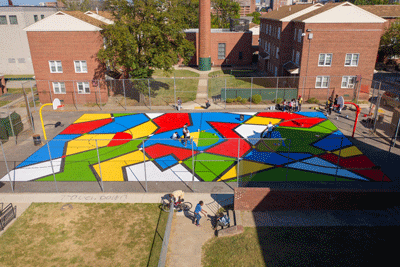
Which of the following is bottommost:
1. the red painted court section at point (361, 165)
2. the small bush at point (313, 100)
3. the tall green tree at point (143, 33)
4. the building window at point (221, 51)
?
the red painted court section at point (361, 165)

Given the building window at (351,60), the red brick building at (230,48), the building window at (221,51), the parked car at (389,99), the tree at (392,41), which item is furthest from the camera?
the building window at (221,51)

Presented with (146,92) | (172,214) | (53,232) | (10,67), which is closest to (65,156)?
(53,232)

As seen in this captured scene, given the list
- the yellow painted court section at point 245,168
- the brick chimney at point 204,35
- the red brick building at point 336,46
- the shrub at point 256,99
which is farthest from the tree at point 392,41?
the yellow painted court section at point 245,168

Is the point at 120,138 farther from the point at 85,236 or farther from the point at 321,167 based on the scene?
the point at 321,167

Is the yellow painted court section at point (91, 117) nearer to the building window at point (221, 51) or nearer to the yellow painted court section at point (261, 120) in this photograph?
the yellow painted court section at point (261, 120)

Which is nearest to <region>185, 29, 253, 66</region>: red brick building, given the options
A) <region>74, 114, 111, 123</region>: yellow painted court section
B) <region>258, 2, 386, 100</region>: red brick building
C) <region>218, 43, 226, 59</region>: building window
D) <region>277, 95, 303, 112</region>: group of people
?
<region>218, 43, 226, 59</region>: building window

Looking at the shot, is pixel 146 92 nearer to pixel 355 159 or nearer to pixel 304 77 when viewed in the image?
pixel 304 77

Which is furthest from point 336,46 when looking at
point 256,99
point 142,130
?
point 142,130
